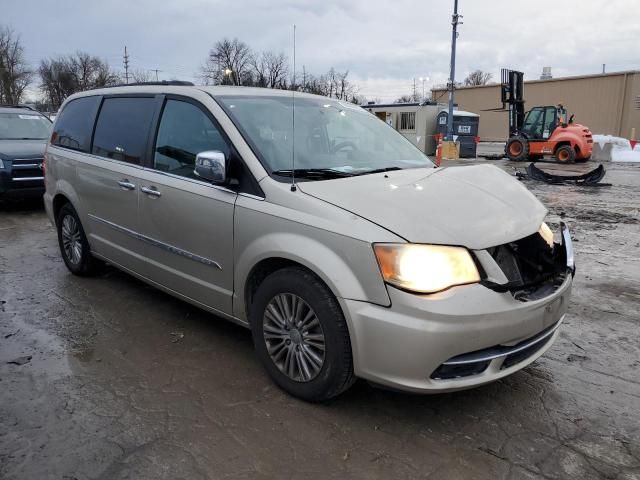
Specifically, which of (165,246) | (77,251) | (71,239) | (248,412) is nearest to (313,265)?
(248,412)

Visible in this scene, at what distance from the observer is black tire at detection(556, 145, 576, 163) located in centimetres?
2000

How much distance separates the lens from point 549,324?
2.81 meters

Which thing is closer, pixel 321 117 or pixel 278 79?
pixel 321 117

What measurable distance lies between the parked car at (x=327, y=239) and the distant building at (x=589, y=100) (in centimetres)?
3723

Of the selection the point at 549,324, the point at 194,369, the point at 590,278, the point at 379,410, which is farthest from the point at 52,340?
the point at 590,278

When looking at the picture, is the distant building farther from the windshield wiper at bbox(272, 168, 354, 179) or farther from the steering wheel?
the windshield wiper at bbox(272, 168, 354, 179)

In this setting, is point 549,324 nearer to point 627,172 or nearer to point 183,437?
point 183,437

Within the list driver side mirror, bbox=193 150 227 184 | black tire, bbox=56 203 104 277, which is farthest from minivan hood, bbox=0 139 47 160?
driver side mirror, bbox=193 150 227 184

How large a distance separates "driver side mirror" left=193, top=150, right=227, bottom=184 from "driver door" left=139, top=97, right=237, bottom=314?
4.8 inches

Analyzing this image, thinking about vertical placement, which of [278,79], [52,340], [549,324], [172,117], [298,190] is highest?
[278,79]

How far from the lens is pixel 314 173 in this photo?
318 centimetres

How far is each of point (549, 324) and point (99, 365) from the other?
288cm

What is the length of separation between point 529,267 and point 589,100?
150 ft

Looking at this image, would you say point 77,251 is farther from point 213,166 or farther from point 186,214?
point 213,166
